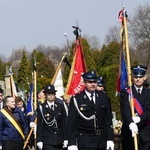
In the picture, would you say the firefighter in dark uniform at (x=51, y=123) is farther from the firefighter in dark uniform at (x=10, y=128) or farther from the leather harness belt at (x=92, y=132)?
the leather harness belt at (x=92, y=132)

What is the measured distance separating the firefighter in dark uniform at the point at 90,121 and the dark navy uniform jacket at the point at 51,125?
2262 mm

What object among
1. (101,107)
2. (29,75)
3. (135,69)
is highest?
(29,75)

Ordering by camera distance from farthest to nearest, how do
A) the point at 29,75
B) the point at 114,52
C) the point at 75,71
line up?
the point at 29,75, the point at 114,52, the point at 75,71

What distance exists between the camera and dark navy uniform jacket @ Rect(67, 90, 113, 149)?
7.51 meters

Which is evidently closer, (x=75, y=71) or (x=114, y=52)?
(x=75, y=71)

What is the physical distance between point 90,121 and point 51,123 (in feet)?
8.09

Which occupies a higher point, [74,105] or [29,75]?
[29,75]

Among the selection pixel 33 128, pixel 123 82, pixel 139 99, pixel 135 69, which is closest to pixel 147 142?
pixel 139 99

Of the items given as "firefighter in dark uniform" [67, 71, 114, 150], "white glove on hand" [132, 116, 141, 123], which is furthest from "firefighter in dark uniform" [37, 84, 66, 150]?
"white glove on hand" [132, 116, 141, 123]

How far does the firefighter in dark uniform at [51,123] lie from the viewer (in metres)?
9.80

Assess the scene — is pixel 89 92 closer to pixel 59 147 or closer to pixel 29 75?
pixel 59 147

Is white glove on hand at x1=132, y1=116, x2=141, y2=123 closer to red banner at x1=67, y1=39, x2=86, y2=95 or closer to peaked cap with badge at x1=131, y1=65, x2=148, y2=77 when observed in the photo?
peaked cap with badge at x1=131, y1=65, x2=148, y2=77

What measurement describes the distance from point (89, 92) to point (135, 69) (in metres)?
0.91

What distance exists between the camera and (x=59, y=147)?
1003 cm
